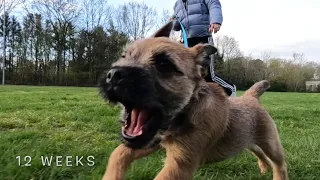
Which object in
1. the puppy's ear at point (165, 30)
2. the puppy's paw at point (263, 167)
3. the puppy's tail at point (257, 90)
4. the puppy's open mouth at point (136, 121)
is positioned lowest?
the puppy's paw at point (263, 167)

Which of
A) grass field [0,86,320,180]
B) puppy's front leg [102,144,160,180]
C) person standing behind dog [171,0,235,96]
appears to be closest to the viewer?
puppy's front leg [102,144,160,180]

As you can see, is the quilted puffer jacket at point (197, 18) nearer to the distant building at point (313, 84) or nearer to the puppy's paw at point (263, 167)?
the puppy's paw at point (263, 167)

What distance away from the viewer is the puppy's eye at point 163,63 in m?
2.75

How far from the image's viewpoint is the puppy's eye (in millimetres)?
2747

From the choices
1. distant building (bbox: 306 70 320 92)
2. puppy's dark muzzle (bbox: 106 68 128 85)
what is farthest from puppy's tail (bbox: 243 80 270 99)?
distant building (bbox: 306 70 320 92)

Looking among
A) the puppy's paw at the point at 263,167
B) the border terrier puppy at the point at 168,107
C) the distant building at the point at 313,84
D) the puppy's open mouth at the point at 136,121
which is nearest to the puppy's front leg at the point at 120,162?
the border terrier puppy at the point at 168,107

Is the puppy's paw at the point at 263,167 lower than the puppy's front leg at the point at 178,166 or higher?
lower

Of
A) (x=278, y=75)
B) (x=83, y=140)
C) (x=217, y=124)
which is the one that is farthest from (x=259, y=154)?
(x=278, y=75)

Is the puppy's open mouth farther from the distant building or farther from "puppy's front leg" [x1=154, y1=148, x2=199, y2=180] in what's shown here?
the distant building

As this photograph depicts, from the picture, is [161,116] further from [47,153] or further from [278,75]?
[278,75]

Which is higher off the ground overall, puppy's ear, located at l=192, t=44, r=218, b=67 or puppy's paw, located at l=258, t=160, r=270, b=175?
puppy's ear, located at l=192, t=44, r=218, b=67

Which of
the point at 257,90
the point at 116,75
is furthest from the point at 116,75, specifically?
the point at 257,90

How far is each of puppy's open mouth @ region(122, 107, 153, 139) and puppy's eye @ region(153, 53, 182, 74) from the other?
339 mm

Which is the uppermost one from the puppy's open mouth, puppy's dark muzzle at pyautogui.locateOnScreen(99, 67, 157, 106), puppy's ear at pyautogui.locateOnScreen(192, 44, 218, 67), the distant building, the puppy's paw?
puppy's ear at pyautogui.locateOnScreen(192, 44, 218, 67)
